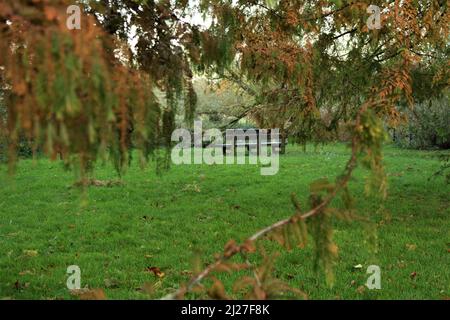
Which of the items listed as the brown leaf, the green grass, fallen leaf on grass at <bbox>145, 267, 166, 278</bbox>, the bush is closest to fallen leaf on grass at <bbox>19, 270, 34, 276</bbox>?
the green grass

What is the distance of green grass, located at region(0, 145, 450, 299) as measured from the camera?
17.1 ft

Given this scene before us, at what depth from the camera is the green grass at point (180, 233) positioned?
17.1 feet

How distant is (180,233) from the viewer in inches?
294

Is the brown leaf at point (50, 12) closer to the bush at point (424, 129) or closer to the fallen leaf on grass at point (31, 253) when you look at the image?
the fallen leaf on grass at point (31, 253)

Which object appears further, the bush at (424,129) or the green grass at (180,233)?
the bush at (424,129)

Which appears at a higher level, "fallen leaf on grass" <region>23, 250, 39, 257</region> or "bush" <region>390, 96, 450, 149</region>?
"bush" <region>390, 96, 450, 149</region>

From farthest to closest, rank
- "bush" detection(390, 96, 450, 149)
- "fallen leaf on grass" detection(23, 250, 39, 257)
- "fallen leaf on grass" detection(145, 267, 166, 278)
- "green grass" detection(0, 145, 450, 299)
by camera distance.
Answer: "bush" detection(390, 96, 450, 149) → "fallen leaf on grass" detection(23, 250, 39, 257) → "fallen leaf on grass" detection(145, 267, 166, 278) → "green grass" detection(0, 145, 450, 299)

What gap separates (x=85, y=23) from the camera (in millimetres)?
2297

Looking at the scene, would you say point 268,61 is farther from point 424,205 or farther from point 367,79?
point 424,205

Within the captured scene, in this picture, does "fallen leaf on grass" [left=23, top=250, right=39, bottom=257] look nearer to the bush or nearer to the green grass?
the green grass

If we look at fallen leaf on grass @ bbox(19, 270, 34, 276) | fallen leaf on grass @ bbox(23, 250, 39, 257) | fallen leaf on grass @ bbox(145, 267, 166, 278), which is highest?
fallen leaf on grass @ bbox(23, 250, 39, 257)

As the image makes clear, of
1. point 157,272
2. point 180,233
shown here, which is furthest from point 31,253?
point 180,233

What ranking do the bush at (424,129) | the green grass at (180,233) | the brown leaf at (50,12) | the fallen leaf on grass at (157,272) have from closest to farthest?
the brown leaf at (50,12)
the green grass at (180,233)
the fallen leaf on grass at (157,272)
the bush at (424,129)

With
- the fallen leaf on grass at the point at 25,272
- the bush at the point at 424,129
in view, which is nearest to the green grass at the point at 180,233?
the fallen leaf on grass at the point at 25,272
